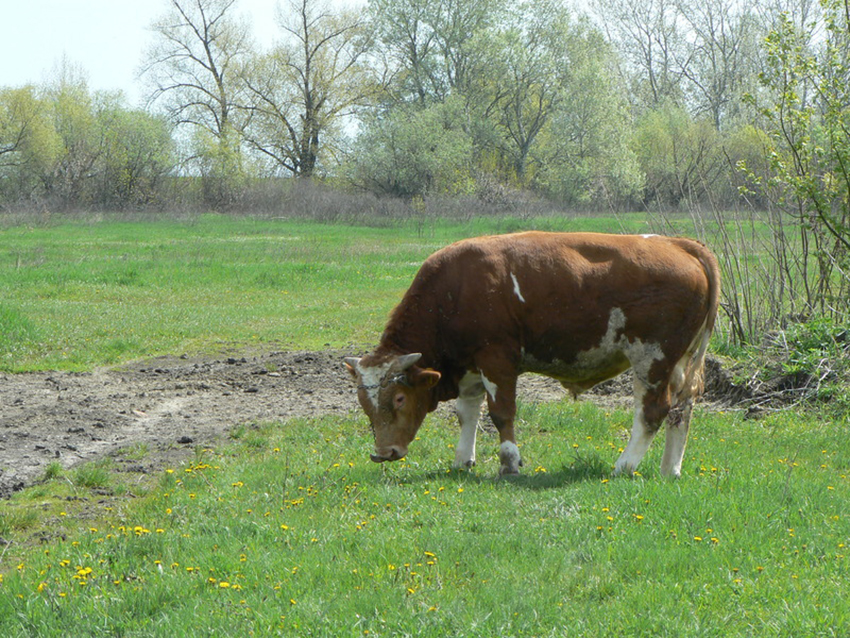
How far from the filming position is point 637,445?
7598mm

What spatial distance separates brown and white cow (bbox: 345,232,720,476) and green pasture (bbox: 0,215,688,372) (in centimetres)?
743

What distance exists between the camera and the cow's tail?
7.82 m

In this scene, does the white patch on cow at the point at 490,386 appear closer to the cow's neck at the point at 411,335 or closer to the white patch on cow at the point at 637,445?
the cow's neck at the point at 411,335

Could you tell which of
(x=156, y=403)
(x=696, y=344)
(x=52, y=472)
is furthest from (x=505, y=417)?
(x=156, y=403)

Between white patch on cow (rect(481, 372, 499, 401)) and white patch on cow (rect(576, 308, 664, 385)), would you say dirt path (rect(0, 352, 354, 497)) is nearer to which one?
white patch on cow (rect(481, 372, 499, 401))

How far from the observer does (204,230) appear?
40.5 meters

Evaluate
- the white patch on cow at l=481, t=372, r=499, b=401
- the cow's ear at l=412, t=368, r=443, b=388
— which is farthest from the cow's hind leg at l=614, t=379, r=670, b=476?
the cow's ear at l=412, t=368, r=443, b=388

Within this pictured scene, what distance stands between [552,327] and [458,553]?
257 centimetres

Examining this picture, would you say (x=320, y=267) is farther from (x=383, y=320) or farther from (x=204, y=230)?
(x=204, y=230)

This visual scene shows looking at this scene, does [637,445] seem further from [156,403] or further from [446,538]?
[156,403]

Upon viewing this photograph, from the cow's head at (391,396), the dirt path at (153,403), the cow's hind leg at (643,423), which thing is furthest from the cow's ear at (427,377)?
the dirt path at (153,403)

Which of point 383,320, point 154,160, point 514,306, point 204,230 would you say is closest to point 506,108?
point 154,160

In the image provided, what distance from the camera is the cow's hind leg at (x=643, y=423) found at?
24.8 feet

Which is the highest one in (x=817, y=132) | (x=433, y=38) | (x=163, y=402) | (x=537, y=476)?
(x=433, y=38)
